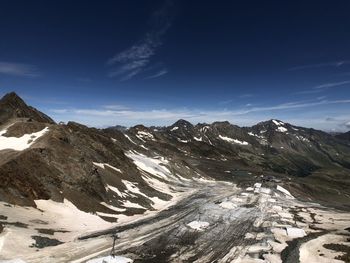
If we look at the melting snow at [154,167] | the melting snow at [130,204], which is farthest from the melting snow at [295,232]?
the melting snow at [154,167]

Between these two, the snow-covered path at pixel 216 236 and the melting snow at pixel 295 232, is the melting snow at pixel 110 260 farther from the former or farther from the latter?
the melting snow at pixel 295 232

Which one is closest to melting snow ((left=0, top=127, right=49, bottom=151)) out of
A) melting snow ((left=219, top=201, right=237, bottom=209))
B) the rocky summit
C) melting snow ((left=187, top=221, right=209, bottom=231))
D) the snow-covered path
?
the rocky summit

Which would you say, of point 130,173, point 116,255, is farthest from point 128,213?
point 130,173

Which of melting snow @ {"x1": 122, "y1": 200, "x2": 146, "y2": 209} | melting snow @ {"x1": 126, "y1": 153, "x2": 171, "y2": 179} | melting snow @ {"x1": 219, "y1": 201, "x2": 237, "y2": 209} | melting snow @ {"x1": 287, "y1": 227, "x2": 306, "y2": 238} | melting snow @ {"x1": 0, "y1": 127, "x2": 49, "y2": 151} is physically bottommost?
melting snow @ {"x1": 287, "y1": 227, "x2": 306, "y2": 238}

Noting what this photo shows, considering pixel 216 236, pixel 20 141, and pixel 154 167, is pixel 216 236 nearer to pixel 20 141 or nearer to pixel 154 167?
pixel 20 141

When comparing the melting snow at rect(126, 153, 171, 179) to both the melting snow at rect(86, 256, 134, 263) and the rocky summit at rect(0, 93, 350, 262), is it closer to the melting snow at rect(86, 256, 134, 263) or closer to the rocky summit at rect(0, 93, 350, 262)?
the rocky summit at rect(0, 93, 350, 262)

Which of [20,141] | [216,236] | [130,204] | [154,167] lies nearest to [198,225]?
[216,236]

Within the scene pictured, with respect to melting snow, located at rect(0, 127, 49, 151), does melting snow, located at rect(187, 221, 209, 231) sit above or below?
below
